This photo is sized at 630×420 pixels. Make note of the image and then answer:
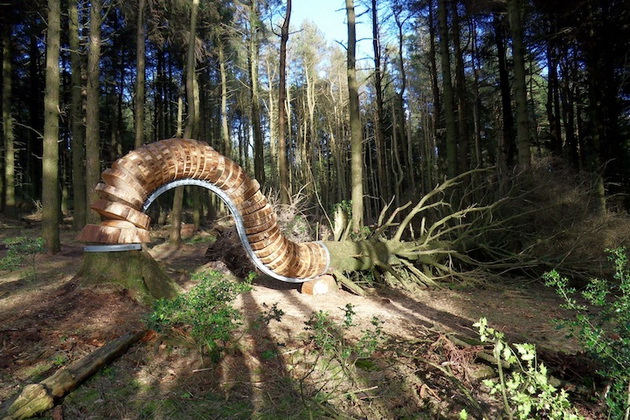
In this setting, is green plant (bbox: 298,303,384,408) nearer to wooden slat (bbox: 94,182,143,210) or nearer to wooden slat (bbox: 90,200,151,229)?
wooden slat (bbox: 90,200,151,229)

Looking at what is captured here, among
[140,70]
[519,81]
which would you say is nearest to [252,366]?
[519,81]

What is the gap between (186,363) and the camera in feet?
11.3

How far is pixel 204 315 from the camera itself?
3.36 metres

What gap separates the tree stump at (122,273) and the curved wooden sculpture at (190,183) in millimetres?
310

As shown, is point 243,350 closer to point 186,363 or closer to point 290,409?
point 186,363

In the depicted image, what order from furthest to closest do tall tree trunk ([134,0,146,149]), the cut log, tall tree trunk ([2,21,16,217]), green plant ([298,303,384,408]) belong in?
tall tree trunk ([2,21,16,217]) < tall tree trunk ([134,0,146,149]) < the cut log < green plant ([298,303,384,408])

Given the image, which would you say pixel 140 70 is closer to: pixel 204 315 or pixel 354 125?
pixel 354 125

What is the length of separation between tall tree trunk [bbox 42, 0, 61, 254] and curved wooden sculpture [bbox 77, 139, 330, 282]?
5.63m

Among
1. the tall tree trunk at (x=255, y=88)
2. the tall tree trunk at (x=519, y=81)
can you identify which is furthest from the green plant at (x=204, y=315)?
the tall tree trunk at (x=255, y=88)

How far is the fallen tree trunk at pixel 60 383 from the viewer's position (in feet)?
7.97

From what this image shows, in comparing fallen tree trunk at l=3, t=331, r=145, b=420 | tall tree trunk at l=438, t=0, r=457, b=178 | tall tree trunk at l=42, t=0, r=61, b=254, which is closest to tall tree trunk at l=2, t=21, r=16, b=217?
tall tree trunk at l=42, t=0, r=61, b=254

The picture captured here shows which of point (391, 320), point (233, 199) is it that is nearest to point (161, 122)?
point (233, 199)

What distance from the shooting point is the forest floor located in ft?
9.19

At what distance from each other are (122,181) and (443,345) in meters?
4.28
